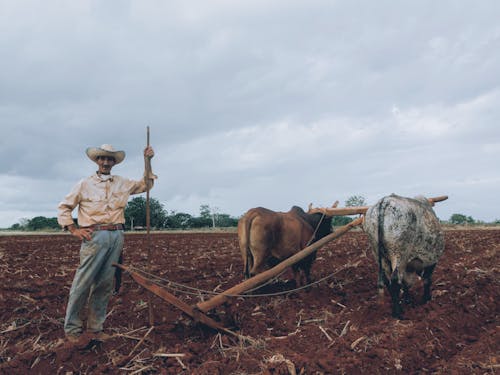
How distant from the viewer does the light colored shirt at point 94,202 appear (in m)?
4.83

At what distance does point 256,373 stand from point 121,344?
1.96 m

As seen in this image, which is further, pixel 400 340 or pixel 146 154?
pixel 146 154

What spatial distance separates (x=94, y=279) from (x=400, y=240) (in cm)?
415

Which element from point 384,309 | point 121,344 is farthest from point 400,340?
point 121,344

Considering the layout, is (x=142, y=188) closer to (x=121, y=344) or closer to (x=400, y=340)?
(x=121, y=344)

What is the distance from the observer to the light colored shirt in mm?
4832

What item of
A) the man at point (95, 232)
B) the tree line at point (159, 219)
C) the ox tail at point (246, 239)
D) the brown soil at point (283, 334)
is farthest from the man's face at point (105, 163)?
the tree line at point (159, 219)

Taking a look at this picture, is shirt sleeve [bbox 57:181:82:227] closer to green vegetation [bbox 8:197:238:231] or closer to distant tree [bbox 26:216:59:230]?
green vegetation [bbox 8:197:238:231]

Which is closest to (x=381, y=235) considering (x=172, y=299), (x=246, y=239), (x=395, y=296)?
(x=395, y=296)

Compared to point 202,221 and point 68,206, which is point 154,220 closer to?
point 202,221

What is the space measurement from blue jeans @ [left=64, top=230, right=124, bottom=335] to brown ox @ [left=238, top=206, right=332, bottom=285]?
8.24 feet

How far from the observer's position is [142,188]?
5328 millimetres

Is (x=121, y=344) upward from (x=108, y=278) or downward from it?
downward

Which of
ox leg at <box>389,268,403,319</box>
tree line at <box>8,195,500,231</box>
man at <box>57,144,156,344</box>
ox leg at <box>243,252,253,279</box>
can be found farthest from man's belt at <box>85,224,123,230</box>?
tree line at <box>8,195,500,231</box>
